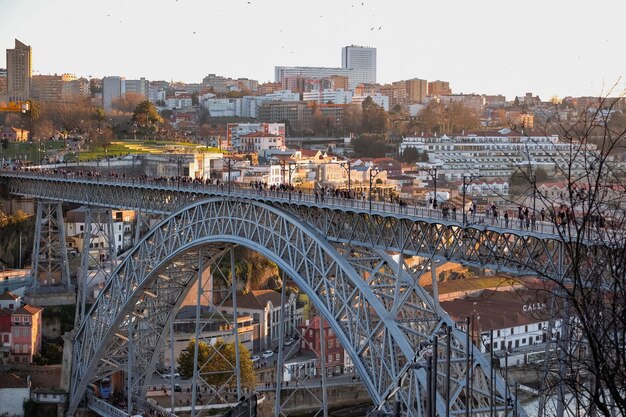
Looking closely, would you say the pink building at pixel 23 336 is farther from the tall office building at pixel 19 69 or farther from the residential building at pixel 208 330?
the tall office building at pixel 19 69

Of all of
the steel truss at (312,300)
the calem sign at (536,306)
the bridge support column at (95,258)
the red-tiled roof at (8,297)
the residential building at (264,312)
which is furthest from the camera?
the residential building at (264,312)

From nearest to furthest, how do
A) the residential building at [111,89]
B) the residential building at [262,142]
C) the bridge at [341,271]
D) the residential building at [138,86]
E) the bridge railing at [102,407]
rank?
the bridge at [341,271] → the bridge railing at [102,407] → the residential building at [262,142] → the residential building at [111,89] → the residential building at [138,86]

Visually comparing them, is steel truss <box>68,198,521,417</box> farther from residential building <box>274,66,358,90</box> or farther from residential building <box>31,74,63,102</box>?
residential building <box>274,66,358,90</box>

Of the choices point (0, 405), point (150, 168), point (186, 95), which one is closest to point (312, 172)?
point (150, 168)

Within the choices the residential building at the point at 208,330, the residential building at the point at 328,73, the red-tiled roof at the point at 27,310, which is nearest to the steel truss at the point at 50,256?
the red-tiled roof at the point at 27,310

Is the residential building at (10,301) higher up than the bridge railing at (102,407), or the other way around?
the residential building at (10,301)

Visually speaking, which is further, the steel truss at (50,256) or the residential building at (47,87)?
the residential building at (47,87)
